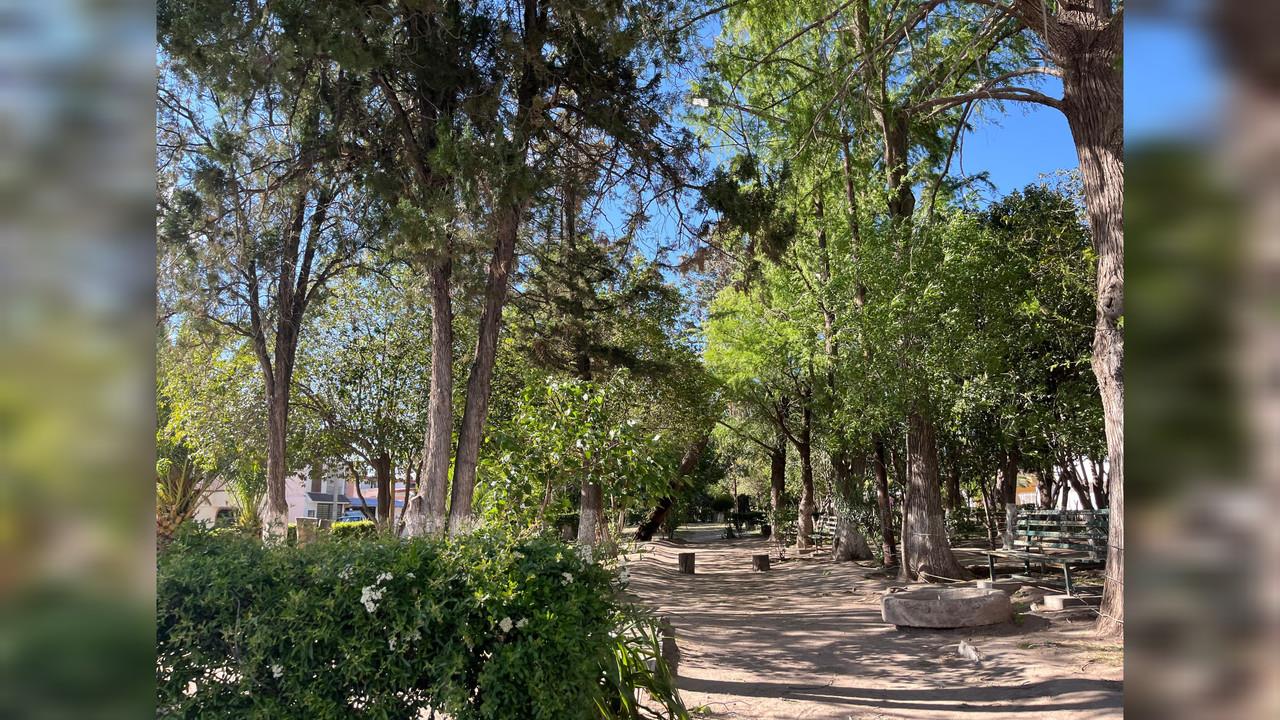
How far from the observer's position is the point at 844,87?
8125 millimetres

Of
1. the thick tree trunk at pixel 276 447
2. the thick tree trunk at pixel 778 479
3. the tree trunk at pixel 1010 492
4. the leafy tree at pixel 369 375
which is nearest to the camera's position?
the thick tree trunk at pixel 276 447

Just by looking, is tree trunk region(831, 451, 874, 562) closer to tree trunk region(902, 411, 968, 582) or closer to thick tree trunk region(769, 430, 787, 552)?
tree trunk region(902, 411, 968, 582)

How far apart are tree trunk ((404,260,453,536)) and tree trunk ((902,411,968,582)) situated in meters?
8.63

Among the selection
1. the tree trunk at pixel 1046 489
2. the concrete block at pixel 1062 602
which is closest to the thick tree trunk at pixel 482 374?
A: the concrete block at pixel 1062 602

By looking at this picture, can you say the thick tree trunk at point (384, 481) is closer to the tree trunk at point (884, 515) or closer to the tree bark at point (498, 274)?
the tree bark at point (498, 274)

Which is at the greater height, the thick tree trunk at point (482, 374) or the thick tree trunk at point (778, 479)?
the thick tree trunk at point (482, 374)

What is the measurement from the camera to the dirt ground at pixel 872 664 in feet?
21.8

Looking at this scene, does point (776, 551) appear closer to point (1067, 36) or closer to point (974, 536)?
point (974, 536)

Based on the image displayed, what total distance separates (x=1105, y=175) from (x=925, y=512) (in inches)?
299

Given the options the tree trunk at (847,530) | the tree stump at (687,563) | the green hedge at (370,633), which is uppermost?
the green hedge at (370,633)

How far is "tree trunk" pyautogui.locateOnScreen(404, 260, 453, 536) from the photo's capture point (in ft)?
29.6

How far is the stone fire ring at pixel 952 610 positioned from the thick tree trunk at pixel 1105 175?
137cm
